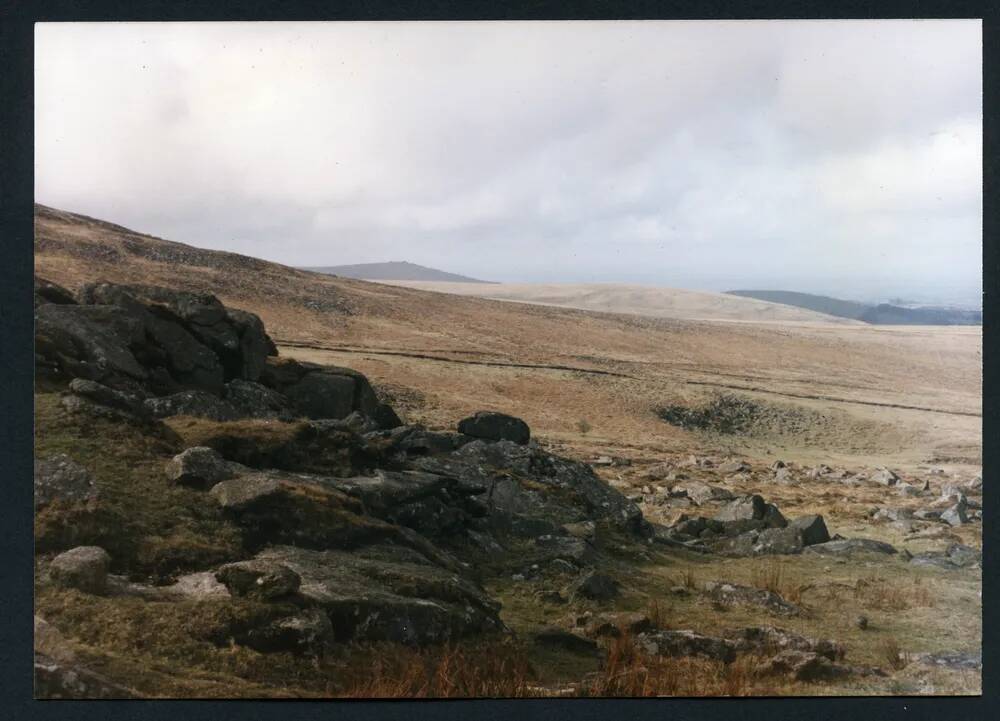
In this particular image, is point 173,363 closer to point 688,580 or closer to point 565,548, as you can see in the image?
point 565,548

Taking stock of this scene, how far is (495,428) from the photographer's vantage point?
1266 cm

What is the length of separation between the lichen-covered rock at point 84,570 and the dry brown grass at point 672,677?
456 cm

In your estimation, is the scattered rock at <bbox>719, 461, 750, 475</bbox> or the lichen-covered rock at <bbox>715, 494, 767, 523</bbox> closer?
the lichen-covered rock at <bbox>715, 494, 767, 523</bbox>

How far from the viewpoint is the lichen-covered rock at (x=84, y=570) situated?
282 inches

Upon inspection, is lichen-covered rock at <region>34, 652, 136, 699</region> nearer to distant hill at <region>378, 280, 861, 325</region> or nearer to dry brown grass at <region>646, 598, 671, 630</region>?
dry brown grass at <region>646, 598, 671, 630</region>

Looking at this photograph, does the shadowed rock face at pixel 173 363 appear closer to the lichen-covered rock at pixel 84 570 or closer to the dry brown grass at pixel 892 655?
the lichen-covered rock at pixel 84 570

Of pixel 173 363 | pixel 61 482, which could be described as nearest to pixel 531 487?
pixel 173 363

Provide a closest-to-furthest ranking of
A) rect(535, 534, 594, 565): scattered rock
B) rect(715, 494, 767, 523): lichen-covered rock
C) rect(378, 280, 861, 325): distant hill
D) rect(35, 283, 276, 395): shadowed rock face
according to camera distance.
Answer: rect(35, 283, 276, 395): shadowed rock face → rect(535, 534, 594, 565): scattered rock → rect(715, 494, 767, 523): lichen-covered rock → rect(378, 280, 861, 325): distant hill

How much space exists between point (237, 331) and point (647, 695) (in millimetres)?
6690

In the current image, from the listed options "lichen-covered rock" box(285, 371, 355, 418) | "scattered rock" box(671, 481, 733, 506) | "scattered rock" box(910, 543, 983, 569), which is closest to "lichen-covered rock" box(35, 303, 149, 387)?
"lichen-covered rock" box(285, 371, 355, 418)

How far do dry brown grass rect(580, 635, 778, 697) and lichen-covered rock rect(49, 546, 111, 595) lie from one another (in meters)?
4.56

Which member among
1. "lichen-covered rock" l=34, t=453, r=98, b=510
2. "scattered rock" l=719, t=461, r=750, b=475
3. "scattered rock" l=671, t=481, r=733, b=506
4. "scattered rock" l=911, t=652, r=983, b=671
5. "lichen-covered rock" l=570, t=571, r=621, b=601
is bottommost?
"scattered rock" l=911, t=652, r=983, b=671

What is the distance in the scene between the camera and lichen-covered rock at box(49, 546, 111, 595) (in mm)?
7156

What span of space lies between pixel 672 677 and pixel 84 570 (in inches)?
218
